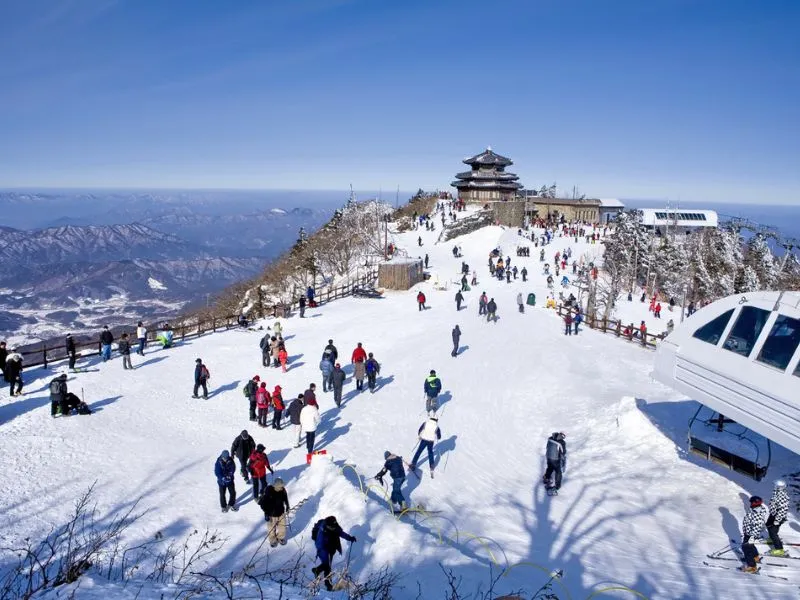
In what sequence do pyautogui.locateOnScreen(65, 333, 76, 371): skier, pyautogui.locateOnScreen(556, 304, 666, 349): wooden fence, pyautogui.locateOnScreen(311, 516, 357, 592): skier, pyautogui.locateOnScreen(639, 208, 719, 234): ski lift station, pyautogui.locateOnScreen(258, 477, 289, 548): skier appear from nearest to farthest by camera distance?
pyautogui.locateOnScreen(311, 516, 357, 592): skier < pyautogui.locateOnScreen(258, 477, 289, 548): skier < pyautogui.locateOnScreen(65, 333, 76, 371): skier < pyautogui.locateOnScreen(556, 304, 666, 349): wooden fence < pyautogui.locateOnScreen(639, 208, 719, 234): ski lift station

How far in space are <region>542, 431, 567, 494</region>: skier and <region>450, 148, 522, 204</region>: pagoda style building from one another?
57.3 meters

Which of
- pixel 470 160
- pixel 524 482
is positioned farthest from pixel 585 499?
pixel 470 160

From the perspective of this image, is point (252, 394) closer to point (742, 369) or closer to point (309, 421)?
point (309, 421)

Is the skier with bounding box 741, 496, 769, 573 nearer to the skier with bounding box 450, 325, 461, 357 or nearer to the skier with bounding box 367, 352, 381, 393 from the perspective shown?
the skier with bounding box 367, 352, 381, 393

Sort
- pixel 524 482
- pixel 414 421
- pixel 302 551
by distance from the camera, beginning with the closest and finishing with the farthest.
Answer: pixel 302 551 < pixel 524 482 < pixel 414 421

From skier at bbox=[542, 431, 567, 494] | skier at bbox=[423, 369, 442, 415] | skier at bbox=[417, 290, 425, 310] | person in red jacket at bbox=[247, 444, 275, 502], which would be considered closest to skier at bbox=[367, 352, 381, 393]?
skier at bbox=[423, 369, 442, 415]

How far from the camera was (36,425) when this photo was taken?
1223 cm

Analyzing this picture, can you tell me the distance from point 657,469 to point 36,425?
1426cm

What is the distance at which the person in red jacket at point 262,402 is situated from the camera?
514 inches

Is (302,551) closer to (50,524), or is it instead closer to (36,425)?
(50,524)

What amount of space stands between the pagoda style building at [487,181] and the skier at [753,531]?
59.5m

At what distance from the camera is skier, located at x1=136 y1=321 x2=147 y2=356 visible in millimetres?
17734

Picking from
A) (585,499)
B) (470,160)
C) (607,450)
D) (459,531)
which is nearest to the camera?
(459,531)

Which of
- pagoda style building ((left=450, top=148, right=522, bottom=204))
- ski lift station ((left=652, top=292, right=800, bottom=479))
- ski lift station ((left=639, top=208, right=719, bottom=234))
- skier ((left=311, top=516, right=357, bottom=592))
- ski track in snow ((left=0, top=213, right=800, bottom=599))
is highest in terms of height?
pagoda style building ((left=450, top=148, right=522, bottom=204))
